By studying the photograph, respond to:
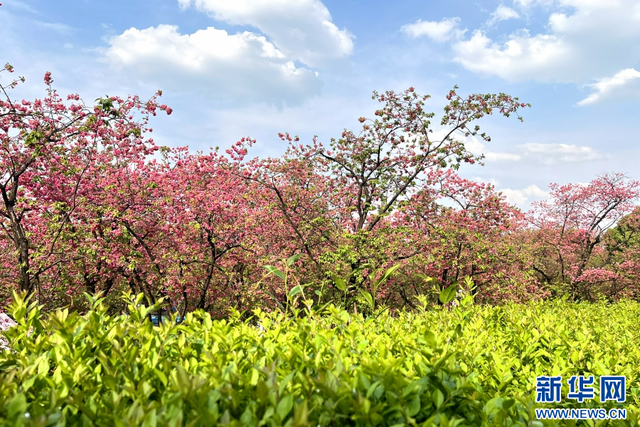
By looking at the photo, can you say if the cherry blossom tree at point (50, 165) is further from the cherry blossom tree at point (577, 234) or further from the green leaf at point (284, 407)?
the cherry blossom tree at point (577, 234)

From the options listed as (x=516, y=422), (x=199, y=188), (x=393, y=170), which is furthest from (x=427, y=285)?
(x=516, y=422)

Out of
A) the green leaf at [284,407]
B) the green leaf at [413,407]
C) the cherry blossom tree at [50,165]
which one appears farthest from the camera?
the cherry blossom tree at [50,165]

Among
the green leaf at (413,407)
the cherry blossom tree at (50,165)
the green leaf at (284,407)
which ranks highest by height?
the cherry blossom tree at (50,165)

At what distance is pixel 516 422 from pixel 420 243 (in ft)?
35.6

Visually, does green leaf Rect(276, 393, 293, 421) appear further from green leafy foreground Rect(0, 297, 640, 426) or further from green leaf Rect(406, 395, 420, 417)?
green leaf Rect(406, 395, 420, 417)

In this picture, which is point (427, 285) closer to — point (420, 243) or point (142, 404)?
point (420, 243)

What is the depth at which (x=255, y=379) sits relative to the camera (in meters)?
1.87

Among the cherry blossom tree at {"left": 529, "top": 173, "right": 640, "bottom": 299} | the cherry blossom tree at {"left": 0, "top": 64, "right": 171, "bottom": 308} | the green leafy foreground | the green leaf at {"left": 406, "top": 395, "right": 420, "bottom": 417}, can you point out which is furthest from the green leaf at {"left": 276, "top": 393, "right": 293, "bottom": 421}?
the cherry blossom tree at {"left": 529, "top": 173, "right": 640, "bottom": 299}

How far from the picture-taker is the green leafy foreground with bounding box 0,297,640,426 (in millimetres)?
1584

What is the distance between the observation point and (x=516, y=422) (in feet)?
6.49

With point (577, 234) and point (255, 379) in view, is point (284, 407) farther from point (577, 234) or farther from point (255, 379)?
point (577, 234)

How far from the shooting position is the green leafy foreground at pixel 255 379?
5.20 ft

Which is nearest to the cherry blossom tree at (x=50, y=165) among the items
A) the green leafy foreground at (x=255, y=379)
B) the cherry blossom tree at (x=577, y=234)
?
the green leafy foreground at (x=255, y=379)

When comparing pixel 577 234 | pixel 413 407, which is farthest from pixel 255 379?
pixel 577 234
